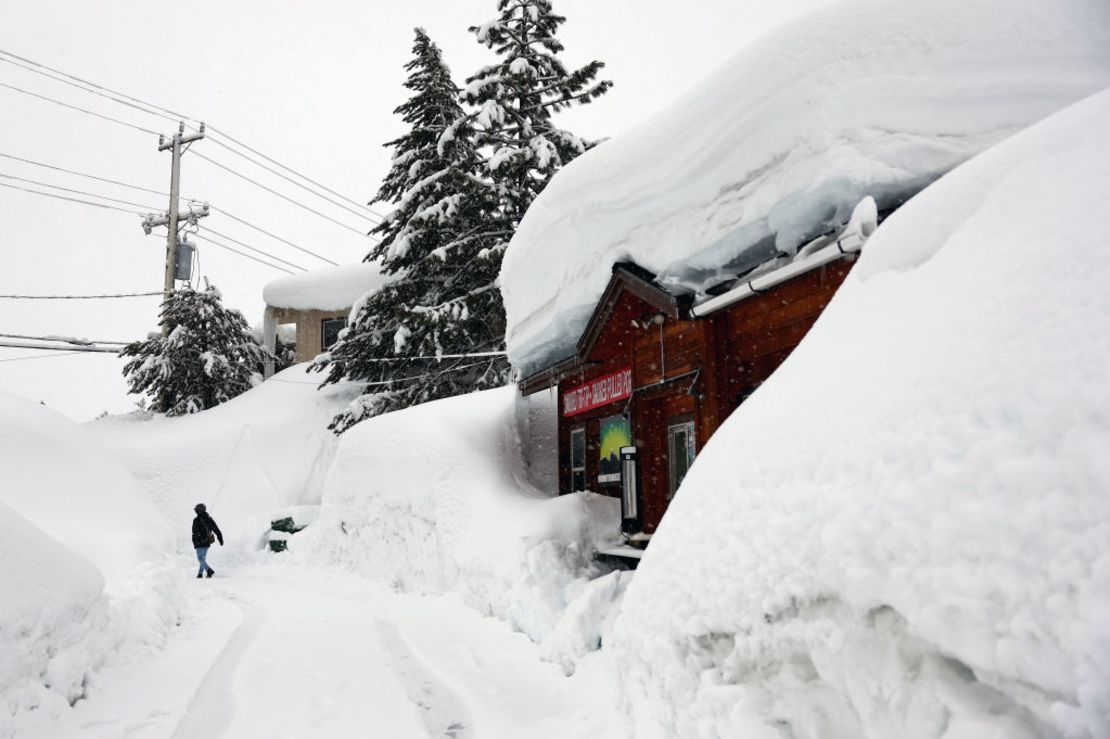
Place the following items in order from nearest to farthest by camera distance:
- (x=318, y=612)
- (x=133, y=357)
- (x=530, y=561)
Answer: (x=530, y=561) < (x=318, y=612) < (x=133, y=357)

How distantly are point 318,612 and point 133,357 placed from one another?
20.3 m

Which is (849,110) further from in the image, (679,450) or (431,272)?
(431,272)

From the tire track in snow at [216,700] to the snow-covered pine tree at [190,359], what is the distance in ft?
62.8

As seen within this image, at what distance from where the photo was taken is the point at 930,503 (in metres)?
2.41

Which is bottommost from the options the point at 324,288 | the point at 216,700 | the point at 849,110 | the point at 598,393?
the point at 216,700

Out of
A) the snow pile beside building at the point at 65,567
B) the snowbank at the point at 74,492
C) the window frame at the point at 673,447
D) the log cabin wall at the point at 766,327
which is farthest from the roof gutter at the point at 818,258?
the snowbank at the point at 74,492

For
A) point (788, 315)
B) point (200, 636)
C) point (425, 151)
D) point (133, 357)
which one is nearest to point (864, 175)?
point (788, 315)

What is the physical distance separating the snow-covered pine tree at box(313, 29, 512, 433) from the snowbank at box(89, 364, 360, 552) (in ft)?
11.5

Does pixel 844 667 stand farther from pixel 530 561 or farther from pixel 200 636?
pixel 200 636

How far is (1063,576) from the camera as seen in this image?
6.37 ft

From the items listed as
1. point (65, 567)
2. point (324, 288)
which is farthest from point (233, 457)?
point (65, 567)

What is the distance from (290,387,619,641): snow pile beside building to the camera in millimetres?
9023

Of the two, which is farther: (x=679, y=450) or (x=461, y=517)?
(x=461, y=517)

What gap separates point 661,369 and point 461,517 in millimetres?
4083
